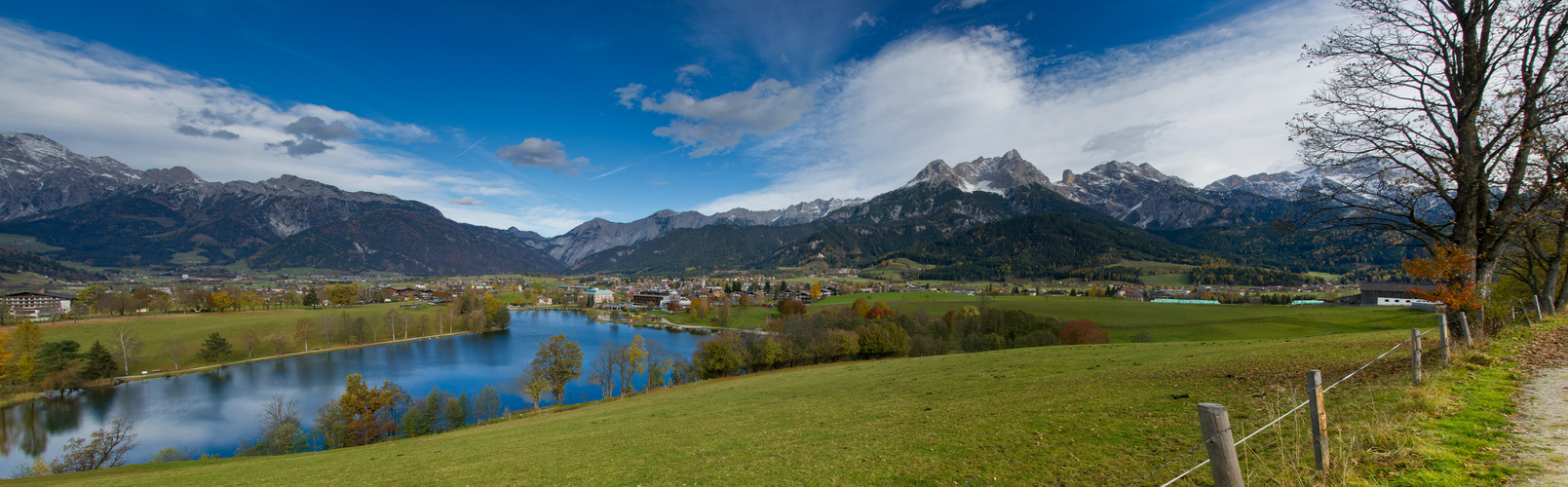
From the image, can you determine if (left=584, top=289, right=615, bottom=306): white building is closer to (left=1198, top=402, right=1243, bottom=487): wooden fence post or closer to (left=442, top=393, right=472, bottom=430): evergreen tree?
(left=442, top=393, right=472, bottom=430): evergreen tree

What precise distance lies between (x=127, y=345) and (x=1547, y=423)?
9882 centimetres

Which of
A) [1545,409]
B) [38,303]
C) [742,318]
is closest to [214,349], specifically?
[38,303]

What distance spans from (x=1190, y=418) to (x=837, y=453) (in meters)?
6.51

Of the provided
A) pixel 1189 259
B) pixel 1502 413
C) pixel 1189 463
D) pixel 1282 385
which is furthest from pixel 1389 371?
pixel 1189 259

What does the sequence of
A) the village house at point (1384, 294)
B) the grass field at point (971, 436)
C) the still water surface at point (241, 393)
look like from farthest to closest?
the village house at point (1384, 294), the still water surface at point (241, 393), the grass field at point (971, 436)

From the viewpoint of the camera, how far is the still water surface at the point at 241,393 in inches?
1439

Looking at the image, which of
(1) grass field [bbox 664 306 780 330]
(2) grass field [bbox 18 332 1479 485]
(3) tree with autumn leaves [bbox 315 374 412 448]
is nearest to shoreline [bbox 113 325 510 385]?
(1) grass field [bbox 664 306 780 330]

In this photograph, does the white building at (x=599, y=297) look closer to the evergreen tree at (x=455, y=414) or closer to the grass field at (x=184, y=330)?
the grass field at (x=184, y=330)

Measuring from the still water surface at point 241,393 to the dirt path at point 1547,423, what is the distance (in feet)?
167

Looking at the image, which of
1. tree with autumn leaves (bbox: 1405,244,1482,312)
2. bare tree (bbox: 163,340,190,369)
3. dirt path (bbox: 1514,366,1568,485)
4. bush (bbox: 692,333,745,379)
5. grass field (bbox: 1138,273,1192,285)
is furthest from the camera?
grass field (bbox: 1138,273,1192,285)

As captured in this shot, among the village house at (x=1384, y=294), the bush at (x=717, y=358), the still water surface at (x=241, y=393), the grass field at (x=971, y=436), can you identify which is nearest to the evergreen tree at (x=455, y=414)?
the still water surface at (x=241, y=393)

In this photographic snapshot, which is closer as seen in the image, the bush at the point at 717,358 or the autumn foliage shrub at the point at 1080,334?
the bush at the point at 717,358

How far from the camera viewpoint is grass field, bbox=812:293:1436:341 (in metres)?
46.1

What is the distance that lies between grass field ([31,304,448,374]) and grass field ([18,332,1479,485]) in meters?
61.3
